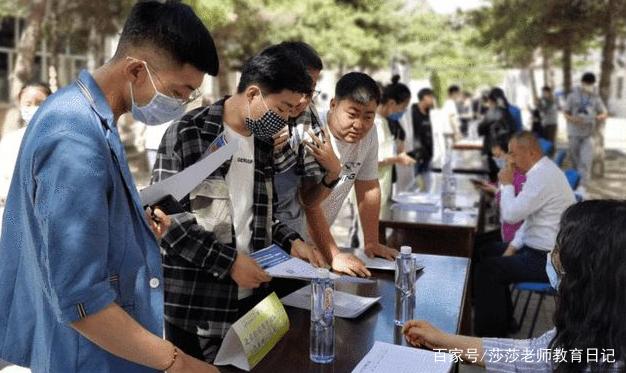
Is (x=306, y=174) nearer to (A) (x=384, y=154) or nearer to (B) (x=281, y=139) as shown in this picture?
(B) (x=281, y=139)

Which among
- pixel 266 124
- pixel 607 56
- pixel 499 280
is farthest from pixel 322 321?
pixel 607 56

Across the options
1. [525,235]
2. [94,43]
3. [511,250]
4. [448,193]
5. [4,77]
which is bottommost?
[511,250]

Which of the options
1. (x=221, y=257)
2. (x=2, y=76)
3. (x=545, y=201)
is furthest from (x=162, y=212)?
(x=2, y=76)

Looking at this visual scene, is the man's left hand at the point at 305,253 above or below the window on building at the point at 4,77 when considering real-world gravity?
below

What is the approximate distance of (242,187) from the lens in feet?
5.82

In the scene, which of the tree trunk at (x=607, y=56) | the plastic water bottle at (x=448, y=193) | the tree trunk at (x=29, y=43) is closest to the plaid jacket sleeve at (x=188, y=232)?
the plastic water bottle at (x=448, y=193)

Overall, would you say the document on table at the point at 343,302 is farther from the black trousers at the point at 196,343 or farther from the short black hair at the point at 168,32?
the short black hair at the point at 168,32

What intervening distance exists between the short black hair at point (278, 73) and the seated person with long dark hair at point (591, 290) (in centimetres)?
77

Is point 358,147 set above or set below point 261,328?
above

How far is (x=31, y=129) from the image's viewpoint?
110 cm

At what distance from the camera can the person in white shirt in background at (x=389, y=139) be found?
4090mm

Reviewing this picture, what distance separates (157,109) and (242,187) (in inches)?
21.3

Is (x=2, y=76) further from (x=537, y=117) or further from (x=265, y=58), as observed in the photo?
(x=265, y=58)

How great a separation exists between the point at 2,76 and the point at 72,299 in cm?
1423
